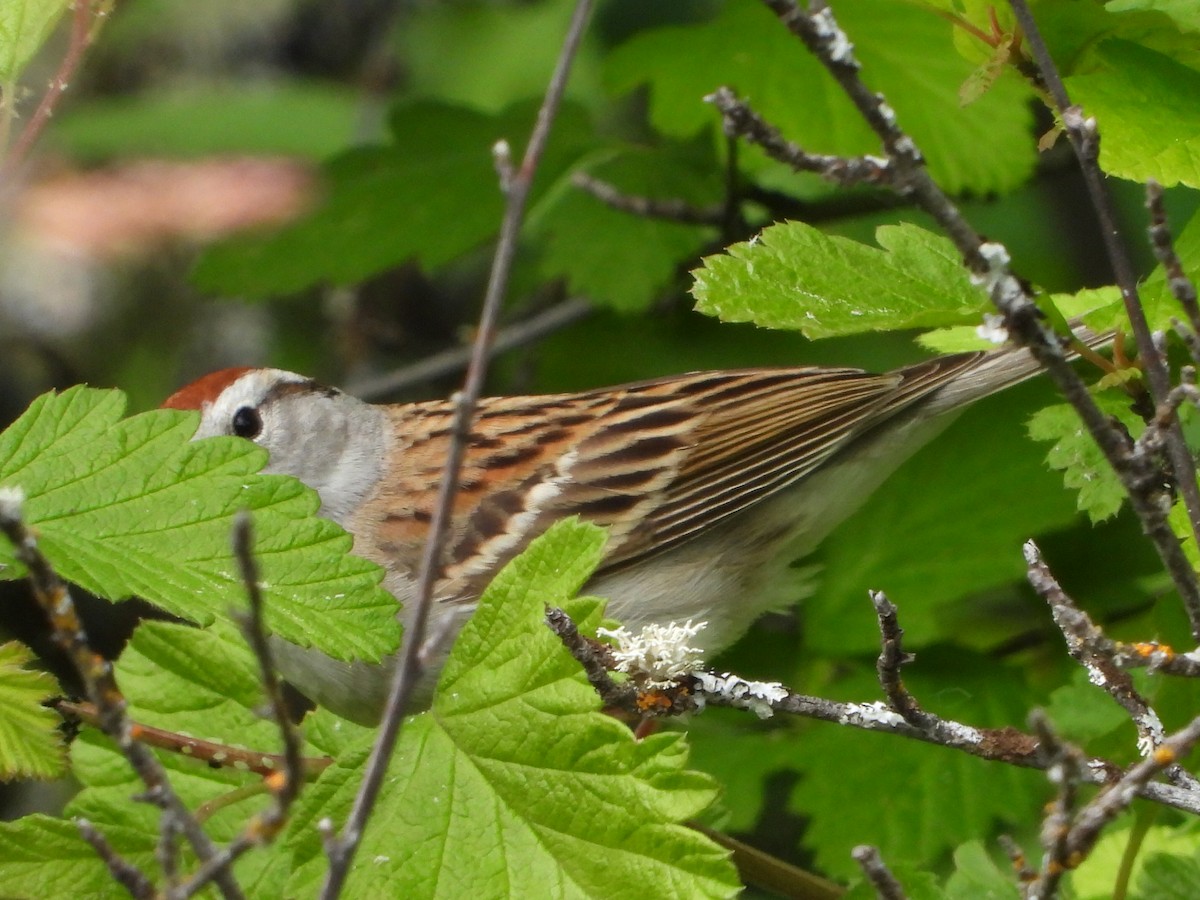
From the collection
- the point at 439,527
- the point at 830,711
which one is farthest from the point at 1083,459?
the point at 439,527

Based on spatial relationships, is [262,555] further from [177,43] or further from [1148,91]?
[177,43]

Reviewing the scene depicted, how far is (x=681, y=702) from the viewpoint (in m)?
1.21

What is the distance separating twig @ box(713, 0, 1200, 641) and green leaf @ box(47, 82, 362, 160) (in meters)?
3.12

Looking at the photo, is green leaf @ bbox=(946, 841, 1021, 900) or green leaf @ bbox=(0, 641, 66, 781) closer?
green leaf @ bbox=(0, 641, 66, 781)

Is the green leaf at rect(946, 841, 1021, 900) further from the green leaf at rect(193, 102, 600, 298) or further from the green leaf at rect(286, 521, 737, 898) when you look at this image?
the green leaf at rect(193, 102, 600, 298)

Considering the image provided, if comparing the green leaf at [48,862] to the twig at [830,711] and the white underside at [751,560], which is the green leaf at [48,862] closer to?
the twig at [830,711]

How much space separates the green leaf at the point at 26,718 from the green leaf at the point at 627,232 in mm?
1443

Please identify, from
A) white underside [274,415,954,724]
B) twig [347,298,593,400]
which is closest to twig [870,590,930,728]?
white underside [274,415,954,724]

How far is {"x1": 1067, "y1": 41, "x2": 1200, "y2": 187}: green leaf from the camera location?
1.27 m

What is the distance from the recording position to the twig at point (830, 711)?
3.63 ft

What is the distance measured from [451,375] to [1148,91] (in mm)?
2452

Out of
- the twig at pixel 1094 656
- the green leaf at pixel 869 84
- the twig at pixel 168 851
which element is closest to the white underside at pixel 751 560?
the green leaf at pixel 869 84

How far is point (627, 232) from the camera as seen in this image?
2.65 meters

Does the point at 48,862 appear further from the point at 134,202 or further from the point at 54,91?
the point at 134,202
